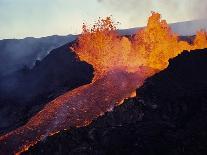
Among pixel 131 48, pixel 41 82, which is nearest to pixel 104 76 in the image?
pixel 131 48

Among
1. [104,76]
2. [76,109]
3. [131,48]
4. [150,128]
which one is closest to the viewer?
[150,128]

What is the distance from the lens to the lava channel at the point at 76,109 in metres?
52.4

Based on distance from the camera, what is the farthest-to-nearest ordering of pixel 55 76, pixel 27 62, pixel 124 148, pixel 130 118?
pixel 27 62 → pixel 55 76 → pixel 130 118 → pixel 124 148

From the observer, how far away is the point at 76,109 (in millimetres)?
58219

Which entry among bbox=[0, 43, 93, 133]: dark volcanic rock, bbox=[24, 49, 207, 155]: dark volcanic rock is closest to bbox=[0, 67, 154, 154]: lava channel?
bbox=[24, 49, 207, 155]: dark volcanic rock

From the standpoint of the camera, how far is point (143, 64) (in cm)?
7588

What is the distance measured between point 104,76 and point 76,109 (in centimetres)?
1536

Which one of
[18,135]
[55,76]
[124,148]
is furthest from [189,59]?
[55,76]

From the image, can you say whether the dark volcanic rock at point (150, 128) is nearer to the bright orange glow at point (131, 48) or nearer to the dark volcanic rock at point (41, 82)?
the bright orange glow at point (131, 48)

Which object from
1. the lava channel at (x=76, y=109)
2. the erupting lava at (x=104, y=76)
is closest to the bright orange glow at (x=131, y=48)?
the erupting lava at (x=104, y=76)

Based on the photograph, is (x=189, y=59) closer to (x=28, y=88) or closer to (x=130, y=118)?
(x=130, y=118)

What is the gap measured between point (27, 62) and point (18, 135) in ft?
418

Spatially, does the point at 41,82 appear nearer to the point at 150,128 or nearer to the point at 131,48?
the point at 131,48

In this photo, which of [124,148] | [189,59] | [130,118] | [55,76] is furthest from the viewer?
[55,76]
